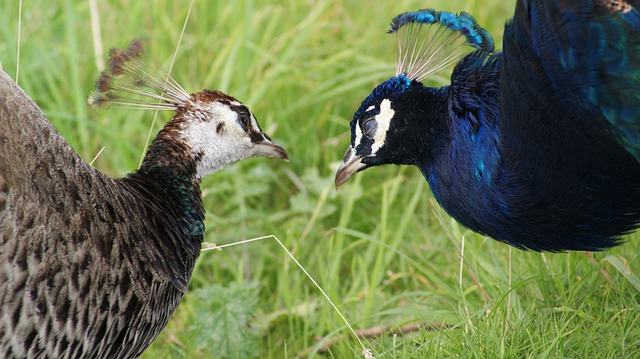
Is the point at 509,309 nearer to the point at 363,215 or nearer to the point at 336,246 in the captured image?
the point at 336,246

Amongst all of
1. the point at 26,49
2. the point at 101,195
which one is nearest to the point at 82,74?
the point at 26,49

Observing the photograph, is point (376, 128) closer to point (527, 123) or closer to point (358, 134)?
point (358, 134)

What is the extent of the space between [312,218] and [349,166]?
44.6 inches

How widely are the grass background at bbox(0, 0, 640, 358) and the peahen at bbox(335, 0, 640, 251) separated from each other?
0.98ft

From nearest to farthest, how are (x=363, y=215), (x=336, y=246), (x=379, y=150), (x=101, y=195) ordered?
(x=101, y=195) → (x=379, y=150) → (x=336, y=246) → (x=363, y=215)

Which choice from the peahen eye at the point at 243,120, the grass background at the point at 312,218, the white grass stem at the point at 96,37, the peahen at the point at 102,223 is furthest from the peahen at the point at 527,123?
the white grass stem at the point at 96,37

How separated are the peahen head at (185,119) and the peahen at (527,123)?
43 centimetres

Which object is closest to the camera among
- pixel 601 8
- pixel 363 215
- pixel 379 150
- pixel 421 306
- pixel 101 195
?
pixel 601 8

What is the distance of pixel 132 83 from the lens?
3594mm

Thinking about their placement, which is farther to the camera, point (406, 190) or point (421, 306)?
point (406, 190)

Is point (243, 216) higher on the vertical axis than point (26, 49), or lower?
lower

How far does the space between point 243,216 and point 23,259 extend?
182 cm

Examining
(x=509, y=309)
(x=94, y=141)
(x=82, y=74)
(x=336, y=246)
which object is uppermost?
(x=82, y=74)

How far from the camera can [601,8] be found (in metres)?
2.61
